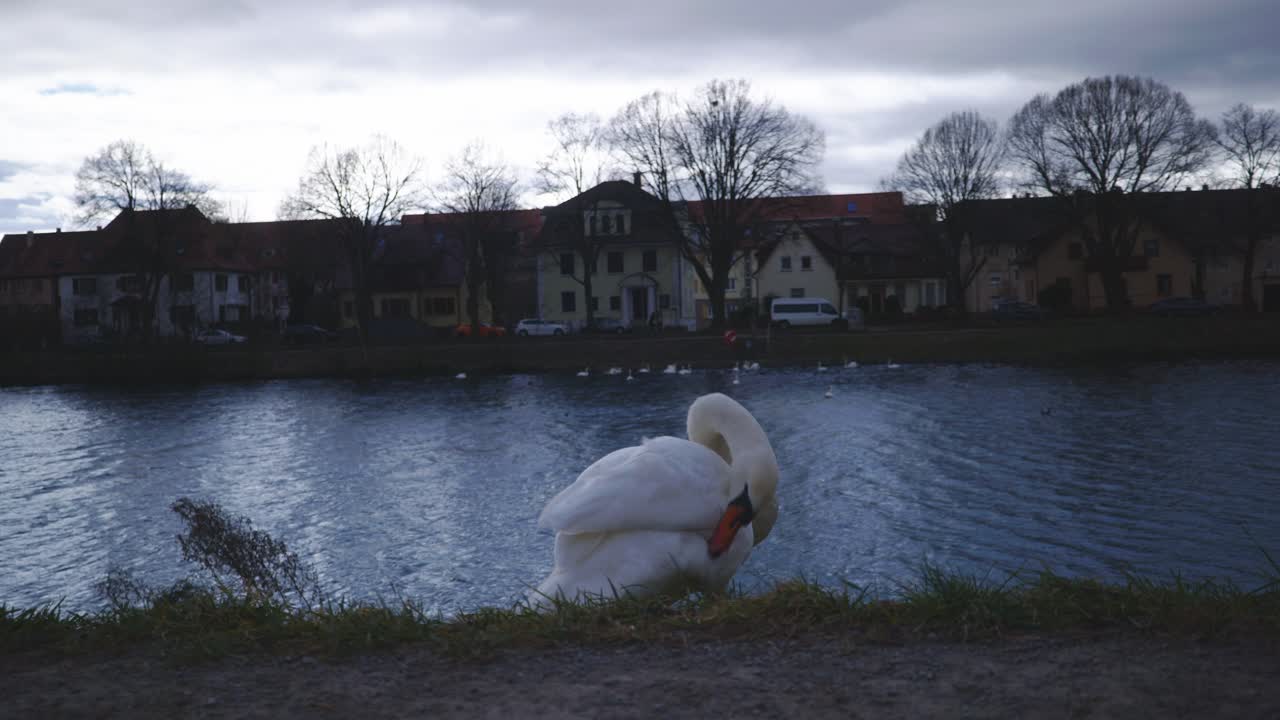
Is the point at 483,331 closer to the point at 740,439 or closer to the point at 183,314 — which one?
the point at 183,314

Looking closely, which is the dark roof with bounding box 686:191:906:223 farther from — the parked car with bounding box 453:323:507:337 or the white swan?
the white swan

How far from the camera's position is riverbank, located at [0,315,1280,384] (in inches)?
1877

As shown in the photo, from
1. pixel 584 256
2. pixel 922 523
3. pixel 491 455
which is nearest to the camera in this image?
pixel 922 523

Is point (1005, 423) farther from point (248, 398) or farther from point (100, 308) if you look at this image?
point (100, 308)

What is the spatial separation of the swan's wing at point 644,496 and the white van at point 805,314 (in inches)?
2347

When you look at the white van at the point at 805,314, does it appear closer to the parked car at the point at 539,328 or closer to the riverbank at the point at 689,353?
the riverbank at the point at 689,353

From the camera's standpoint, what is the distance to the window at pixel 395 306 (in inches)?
3556

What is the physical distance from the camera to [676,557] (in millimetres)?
6000

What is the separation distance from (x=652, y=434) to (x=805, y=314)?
42.1 meters

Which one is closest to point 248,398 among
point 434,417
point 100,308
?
point 434,417

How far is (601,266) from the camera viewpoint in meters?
78.1

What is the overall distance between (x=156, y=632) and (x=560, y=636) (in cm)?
186

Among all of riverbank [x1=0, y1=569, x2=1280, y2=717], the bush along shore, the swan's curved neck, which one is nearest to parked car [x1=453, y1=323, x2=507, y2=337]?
the swan's curved neck

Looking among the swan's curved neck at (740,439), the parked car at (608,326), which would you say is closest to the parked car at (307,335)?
the parked car at (608,326)
